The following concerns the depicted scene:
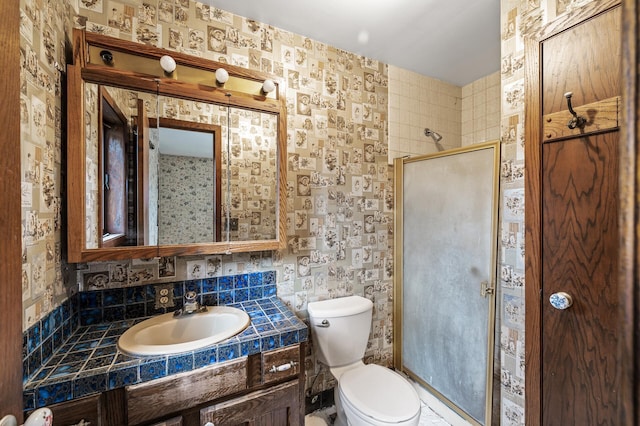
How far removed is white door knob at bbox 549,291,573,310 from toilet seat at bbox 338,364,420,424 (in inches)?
30.2

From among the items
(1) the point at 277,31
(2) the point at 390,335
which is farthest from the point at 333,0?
(2) the point at 390,335

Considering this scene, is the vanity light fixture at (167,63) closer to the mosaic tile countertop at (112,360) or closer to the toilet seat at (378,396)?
the mosaic tile countertop at (112,360)

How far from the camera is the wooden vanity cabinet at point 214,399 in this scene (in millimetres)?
901

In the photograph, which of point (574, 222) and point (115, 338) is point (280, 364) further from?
point (574, 222)

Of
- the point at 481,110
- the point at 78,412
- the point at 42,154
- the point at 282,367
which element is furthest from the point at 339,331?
the point at 481,110

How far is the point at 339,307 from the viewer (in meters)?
1.75

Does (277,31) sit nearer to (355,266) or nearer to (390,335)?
(355,266)

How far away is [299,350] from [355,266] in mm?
832

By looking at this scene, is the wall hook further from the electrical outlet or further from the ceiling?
the electrical outlet

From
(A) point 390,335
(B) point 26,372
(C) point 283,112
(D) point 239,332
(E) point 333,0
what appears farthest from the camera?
(A) point 390,335

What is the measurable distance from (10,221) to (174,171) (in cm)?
88

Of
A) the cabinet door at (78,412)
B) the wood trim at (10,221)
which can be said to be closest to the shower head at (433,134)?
the wood trim at (10,221)

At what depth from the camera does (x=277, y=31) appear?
1678 millimetres

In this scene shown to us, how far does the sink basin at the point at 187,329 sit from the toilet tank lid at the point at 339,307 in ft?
1.55
